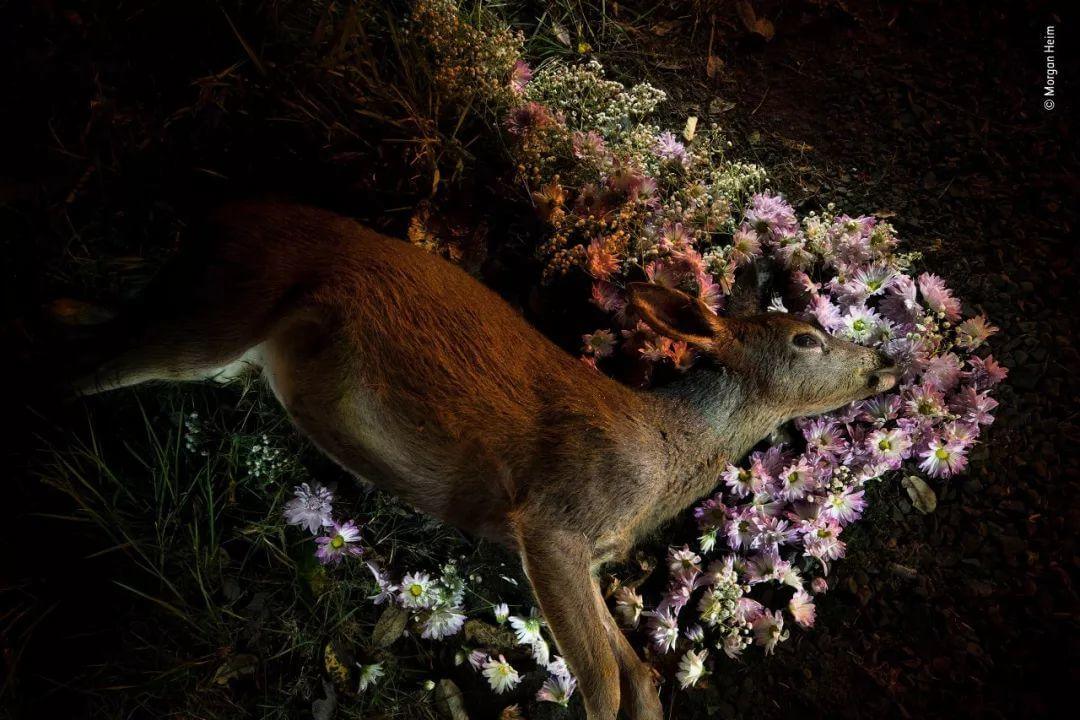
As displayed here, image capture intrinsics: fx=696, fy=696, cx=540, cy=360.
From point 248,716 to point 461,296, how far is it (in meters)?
2.25

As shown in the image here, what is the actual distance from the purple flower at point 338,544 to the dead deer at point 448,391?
0.46 metres

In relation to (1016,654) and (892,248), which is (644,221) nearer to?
(892,248)

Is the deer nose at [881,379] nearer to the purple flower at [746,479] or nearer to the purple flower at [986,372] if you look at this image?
the purple flower at [986,372]

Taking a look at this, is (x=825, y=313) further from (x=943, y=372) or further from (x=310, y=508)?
(x=310, y=508)

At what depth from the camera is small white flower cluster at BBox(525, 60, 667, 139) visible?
3.89m

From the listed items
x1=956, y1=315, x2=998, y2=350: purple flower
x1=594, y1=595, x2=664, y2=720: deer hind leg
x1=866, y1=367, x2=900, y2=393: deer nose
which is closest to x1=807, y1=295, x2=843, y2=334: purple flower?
x1=866, y1=367, x2=900, y2=393: deer nose

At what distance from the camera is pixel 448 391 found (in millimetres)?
2758

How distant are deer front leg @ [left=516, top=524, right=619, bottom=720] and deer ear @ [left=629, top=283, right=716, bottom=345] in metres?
0.96

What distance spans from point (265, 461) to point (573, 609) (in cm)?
174

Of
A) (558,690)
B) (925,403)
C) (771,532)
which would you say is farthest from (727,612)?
(925,403)

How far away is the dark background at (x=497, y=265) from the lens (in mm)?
3213

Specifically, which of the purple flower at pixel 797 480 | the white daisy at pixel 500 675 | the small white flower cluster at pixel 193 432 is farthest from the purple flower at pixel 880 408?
the small white flower cluster at pixel 193 432

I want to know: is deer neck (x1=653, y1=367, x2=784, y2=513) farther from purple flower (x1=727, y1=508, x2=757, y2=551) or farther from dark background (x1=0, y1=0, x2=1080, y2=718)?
dark background (x1=0, y1=0, x2=1080, y2=718)

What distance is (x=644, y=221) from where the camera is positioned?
3.64 metres
